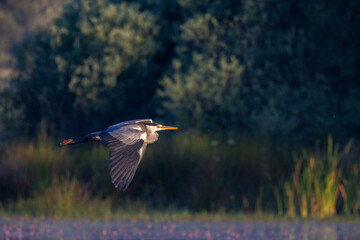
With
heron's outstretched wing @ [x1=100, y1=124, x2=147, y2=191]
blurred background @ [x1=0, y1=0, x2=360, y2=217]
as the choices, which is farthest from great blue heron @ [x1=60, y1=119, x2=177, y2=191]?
blurred background @ [x1=0, y1=0, x2=360, y2=217]

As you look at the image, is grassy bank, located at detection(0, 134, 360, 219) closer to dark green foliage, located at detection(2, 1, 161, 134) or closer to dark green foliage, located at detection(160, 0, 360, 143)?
dark green foliage, located at detection(160, 0, 360, 143)

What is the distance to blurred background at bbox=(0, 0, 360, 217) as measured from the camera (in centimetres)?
986

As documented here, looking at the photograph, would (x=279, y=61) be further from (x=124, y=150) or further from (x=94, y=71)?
(x=124, y=150)

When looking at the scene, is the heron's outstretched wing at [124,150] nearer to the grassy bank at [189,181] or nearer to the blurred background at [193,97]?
the grassy bank at [189,181]

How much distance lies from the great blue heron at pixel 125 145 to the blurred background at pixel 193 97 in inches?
141

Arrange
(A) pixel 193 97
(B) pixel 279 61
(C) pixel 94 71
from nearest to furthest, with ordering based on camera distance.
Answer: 1. (A) pixel 193 97
2. (C) pixel 94 71
3. (B) pixel 279 61

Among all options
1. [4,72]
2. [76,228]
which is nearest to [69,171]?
[76,228]

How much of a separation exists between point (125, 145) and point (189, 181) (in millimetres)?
4212

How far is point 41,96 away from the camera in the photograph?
13477mm

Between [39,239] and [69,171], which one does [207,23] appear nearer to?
[69,171]

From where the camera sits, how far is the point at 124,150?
5.67m

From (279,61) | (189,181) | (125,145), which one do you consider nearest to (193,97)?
(279,61)

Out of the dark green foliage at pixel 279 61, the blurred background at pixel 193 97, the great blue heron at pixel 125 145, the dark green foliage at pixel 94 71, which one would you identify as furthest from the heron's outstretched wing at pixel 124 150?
the dark green foliage at pixel 94 71

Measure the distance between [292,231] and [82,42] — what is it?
6.57 meters
